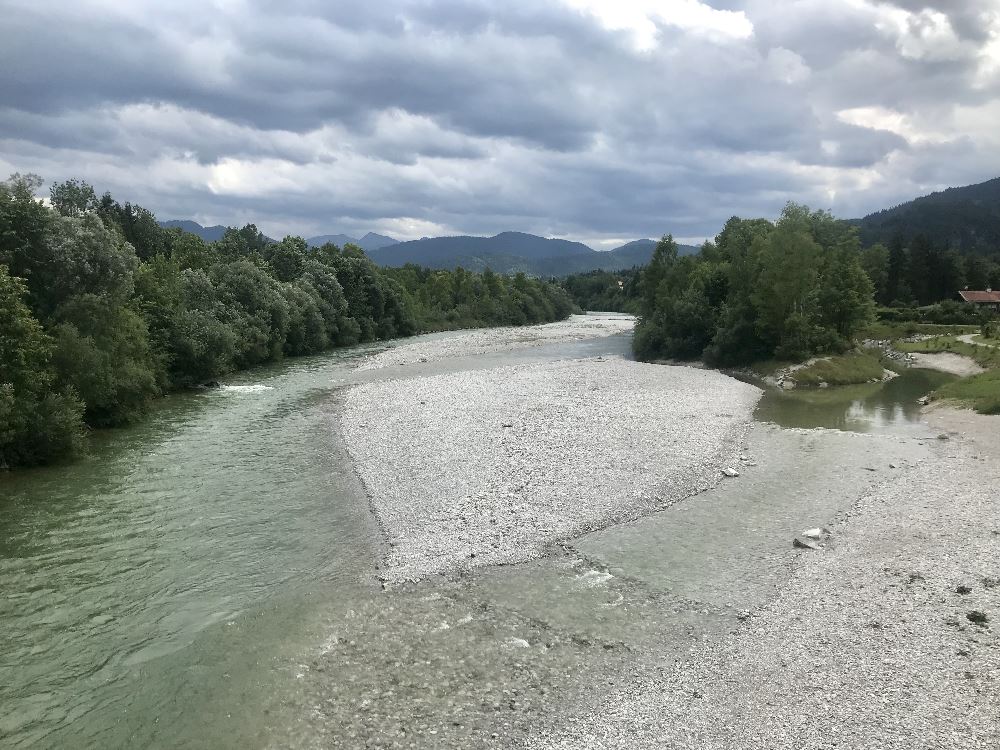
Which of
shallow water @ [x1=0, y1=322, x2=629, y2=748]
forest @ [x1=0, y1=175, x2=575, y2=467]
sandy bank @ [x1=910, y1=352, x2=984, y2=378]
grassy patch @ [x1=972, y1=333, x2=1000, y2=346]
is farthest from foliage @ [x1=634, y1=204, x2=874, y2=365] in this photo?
shallow water @ [x1=0, y1=322, x2=629, y2=748]

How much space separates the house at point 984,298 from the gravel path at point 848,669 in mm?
120778

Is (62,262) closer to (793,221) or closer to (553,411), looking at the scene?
(553,411)

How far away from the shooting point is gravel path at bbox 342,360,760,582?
764 inches

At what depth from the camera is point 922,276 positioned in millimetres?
123062

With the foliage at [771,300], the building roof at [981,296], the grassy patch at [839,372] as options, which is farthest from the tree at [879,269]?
the grassy patch at [839,372]

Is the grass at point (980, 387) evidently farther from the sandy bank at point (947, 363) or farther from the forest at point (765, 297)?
the forest at point (765, 297)

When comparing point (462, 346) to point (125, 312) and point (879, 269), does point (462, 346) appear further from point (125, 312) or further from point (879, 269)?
point (879, 269)

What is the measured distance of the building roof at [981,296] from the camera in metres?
115

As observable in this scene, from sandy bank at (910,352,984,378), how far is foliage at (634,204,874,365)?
7.36 m

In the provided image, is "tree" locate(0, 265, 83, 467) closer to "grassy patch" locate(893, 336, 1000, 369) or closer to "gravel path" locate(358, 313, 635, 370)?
"gravel path" locate(358, 313, 635, 370)

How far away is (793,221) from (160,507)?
2318 inches

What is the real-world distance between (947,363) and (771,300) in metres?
19.5

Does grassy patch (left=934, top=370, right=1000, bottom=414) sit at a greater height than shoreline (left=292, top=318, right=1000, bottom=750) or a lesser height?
greater

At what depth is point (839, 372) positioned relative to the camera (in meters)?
55.7
